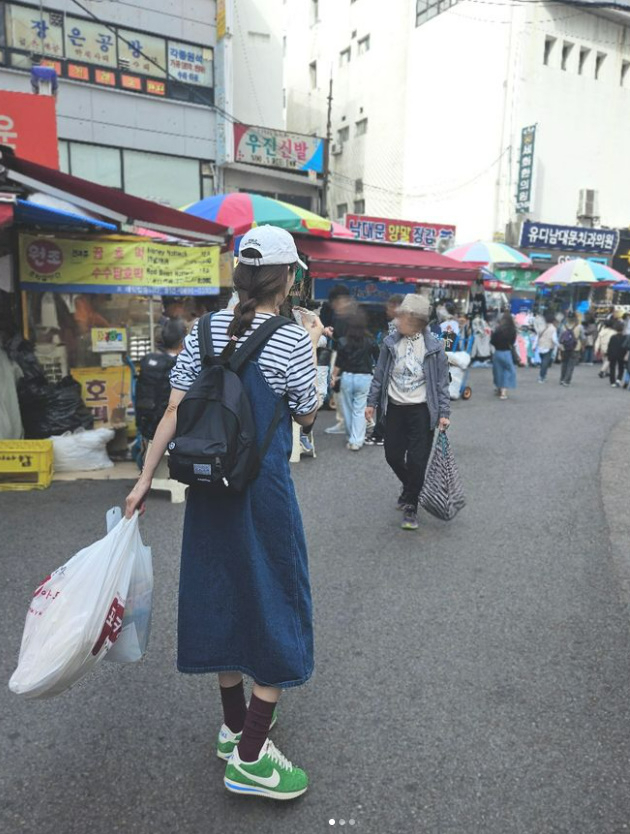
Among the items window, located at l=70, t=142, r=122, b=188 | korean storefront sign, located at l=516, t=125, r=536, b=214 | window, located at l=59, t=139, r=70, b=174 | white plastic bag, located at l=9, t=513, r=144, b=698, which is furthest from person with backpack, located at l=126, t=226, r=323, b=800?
korean storefront sign, located at l=516, t=125, r=536, b=214

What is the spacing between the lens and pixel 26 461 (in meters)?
5.91

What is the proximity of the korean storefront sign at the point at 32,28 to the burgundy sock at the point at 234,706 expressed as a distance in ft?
63.3

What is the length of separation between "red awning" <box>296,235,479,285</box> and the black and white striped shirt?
33.4ft

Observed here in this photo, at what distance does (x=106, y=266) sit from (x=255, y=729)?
5.74 meters

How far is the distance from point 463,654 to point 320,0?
3607 cm

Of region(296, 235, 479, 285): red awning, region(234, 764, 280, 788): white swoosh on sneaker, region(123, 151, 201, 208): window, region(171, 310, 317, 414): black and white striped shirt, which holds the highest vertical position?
region(123, 151, 201, 208): window

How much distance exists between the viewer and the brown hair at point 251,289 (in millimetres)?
2045

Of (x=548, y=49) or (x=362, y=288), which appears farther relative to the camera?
(x=548, y=49)

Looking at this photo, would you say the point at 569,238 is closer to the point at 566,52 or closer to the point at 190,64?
the point at 566,52

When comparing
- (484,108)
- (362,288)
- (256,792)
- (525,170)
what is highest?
(484,108)

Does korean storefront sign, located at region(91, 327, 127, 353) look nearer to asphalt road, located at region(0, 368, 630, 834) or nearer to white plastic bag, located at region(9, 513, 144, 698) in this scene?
asphalt road, located at region(0, 368, 630, 834)

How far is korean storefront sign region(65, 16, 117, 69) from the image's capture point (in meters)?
17.2

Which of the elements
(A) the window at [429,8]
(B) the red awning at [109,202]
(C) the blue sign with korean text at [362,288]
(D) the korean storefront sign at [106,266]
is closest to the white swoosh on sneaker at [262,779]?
(B) the red awning at [109,202]

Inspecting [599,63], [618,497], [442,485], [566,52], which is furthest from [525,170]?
[442,485]
